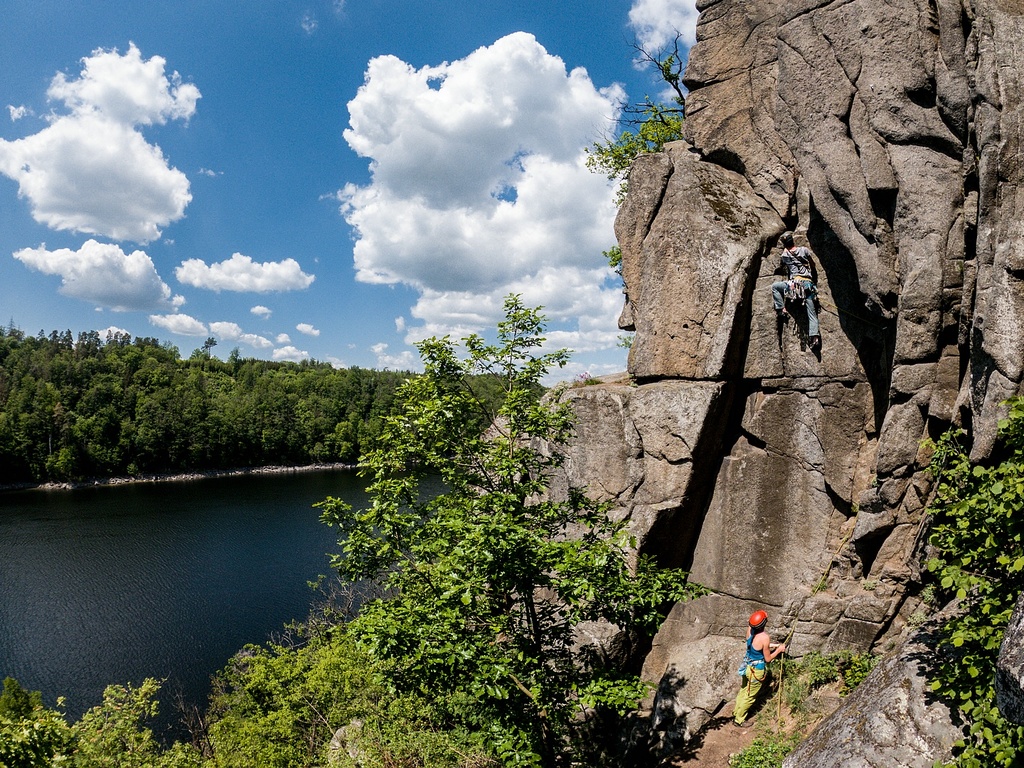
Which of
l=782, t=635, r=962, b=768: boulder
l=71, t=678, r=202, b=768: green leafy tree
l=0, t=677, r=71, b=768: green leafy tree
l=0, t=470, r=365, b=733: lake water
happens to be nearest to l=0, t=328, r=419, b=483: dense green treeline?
l=0, t=470, r=365, b=733: lake water

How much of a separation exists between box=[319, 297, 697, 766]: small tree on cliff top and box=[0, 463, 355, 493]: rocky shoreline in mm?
84708

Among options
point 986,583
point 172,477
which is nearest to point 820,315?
point 986,583

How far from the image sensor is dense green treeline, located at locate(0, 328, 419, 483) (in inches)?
3086

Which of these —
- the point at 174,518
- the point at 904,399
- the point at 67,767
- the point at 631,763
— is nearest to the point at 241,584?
the point at 174,518

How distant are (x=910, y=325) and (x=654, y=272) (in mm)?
5133

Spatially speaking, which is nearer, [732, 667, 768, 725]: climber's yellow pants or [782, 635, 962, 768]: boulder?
[782, 635, 962, 768]: boulder

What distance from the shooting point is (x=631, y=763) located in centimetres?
1068

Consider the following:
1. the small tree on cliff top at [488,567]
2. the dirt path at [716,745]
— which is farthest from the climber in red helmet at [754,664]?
the small tree on cliff top at [488,567]

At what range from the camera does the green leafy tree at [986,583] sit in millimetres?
5105

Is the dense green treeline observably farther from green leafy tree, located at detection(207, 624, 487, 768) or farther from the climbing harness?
the climbing harness

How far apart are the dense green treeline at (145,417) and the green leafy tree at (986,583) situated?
75.2m

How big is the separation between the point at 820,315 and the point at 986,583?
7.18 m

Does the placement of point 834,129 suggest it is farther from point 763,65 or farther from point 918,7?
point 763,65

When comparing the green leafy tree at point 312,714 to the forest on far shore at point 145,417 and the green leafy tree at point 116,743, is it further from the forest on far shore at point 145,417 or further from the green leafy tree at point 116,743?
the forest on far shore at point 145,417
